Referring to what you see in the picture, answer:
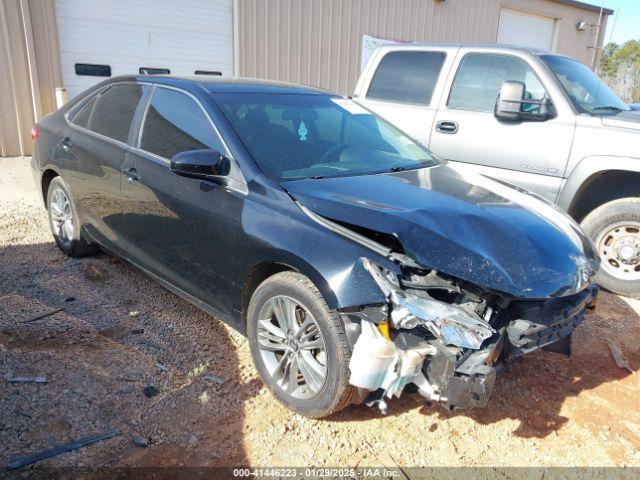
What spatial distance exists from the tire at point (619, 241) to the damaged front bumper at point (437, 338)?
2.48m

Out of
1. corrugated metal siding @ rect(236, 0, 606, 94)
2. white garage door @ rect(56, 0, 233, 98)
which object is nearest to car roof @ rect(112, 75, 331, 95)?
white garage door @ rect(56, 0, 233, 98)

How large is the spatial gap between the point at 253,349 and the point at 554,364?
6.44 feet

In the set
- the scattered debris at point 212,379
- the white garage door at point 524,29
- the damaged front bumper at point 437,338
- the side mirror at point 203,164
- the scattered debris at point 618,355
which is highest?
the white garage door at point 524,29

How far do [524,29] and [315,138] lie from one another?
16.5 m

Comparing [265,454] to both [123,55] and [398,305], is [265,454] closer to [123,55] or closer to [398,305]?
[398,305]

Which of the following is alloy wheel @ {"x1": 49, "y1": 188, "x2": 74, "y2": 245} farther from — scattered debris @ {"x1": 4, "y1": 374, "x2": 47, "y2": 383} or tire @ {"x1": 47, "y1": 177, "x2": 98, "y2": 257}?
scattered debris @ {"x1": 4, "y1": 374, "x2": 47, "y2": 383}

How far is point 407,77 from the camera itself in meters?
5.63

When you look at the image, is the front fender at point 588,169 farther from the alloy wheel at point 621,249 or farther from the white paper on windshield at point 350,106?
the white paper on windshield at point 350,106

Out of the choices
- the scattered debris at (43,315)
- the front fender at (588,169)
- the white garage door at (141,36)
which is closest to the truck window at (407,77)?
the front fender at (588,169)

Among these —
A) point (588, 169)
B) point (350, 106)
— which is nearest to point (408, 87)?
point (350, 106)

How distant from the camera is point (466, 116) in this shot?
510cm

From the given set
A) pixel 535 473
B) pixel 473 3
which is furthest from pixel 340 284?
pixel 473 3

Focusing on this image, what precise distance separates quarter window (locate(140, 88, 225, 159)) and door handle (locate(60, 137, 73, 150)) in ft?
3.71

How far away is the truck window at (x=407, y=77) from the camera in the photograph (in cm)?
545
